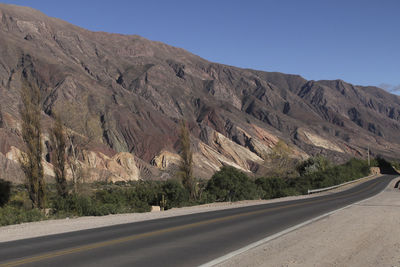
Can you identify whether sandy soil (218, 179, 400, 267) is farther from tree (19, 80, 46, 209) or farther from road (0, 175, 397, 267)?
tree (19, 80, 46, 209)

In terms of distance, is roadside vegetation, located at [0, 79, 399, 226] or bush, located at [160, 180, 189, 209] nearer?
roadside vegetation, located at [0, 79, 399, 226]

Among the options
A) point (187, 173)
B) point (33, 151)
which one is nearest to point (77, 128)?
point (33, 151)

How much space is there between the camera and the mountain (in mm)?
82375

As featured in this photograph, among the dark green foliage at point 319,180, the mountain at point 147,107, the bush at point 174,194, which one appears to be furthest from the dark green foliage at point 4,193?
the dark green foliage at point 319,180

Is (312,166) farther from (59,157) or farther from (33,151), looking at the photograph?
(33,151)

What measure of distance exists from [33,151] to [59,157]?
428 cm

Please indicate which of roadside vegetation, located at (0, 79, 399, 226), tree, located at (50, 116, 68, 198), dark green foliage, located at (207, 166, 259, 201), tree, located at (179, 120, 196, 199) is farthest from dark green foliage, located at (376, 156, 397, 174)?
tree, located at (50, 116, 68, 198)

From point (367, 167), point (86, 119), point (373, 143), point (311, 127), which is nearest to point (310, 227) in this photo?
point (86, 119)

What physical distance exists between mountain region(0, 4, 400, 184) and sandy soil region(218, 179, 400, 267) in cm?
2515

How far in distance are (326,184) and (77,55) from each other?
10104 centimetres

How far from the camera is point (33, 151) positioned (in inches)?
957

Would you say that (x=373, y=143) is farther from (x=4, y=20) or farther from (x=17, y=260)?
(x=17, y=260)

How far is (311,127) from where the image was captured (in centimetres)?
14712

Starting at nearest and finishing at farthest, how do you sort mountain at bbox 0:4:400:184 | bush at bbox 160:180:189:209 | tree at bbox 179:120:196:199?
bush at bbox 160:180:189:209, tree at bbox 179:120:196:199, mountain at bbox 0:4:400:184
